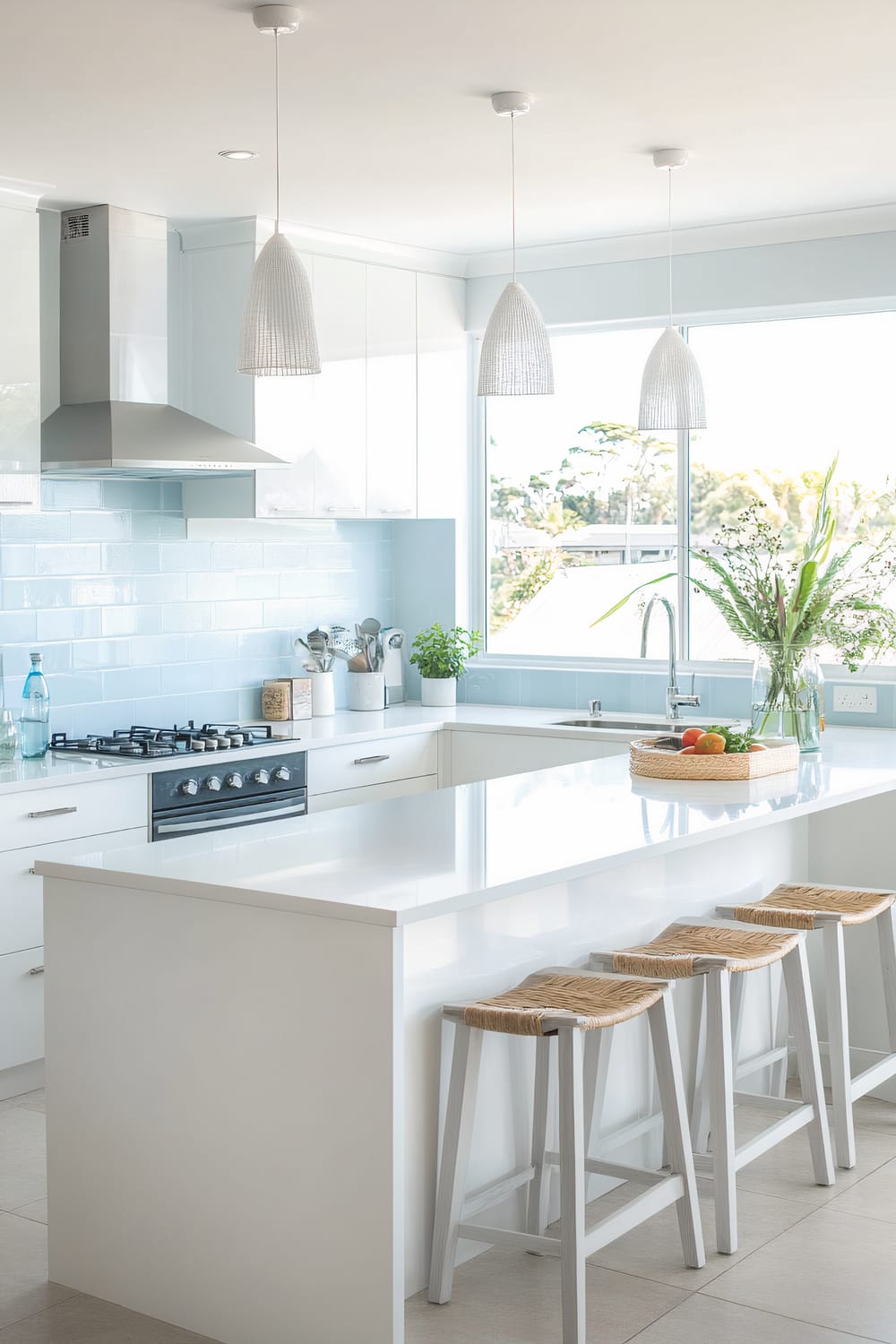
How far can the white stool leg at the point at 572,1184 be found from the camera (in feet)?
8.68

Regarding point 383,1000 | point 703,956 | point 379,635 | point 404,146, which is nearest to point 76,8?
point 404,146

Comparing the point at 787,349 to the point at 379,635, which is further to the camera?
the point at 379,635

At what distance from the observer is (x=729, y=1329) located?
2838 mm

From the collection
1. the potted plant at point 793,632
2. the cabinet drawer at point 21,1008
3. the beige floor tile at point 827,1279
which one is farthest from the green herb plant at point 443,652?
the beige floor tile at point 827,1279

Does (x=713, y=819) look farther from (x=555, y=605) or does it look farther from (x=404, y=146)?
(x=555, y=605)

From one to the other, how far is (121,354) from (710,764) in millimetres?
2318

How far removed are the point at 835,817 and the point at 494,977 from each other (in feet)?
5.66

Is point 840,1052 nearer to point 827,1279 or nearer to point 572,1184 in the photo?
point 827,1279

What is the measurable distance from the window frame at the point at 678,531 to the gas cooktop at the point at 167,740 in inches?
51.2

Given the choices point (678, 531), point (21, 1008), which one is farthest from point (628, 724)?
point (21, 1008)

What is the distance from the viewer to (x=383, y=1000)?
2500 millimetres

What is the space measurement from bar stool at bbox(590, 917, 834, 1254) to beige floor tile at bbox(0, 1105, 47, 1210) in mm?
1447

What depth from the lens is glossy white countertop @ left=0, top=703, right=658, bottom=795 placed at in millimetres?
4230

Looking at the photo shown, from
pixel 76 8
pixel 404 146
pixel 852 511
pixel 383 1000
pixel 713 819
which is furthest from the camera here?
pixel 852 511
